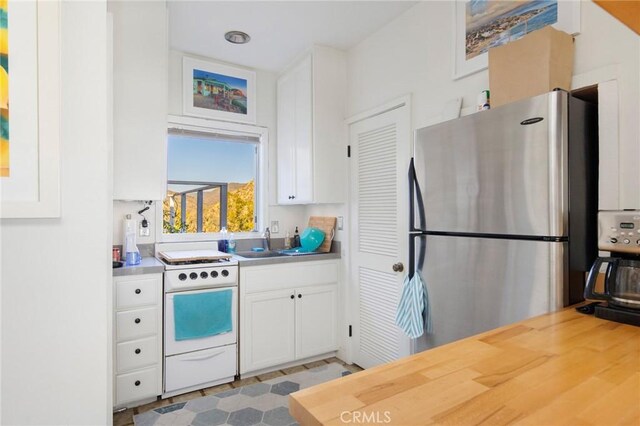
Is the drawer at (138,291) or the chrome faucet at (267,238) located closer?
the drawer at (138,291)

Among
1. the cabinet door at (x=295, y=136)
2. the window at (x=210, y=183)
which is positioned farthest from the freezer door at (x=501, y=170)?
the window at (x=210, y=183)

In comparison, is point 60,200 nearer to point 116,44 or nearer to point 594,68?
point 116,44

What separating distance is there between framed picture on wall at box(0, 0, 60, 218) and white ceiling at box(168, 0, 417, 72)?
4.86 ft

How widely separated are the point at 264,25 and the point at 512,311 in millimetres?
2500

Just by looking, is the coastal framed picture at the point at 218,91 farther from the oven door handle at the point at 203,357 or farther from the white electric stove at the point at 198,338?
the oven door handle at the point at 203,357

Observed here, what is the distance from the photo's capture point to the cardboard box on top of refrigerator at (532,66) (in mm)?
1410

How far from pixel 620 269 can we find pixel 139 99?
8.94ft

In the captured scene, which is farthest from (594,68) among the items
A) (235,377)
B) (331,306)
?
(235,377)

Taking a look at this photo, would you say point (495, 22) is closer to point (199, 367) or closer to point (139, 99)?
point (139, 99)

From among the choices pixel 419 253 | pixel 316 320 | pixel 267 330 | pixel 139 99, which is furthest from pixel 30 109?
pixel 316 320

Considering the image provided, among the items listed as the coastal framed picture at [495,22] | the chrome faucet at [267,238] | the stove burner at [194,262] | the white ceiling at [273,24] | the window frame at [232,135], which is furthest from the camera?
the chrome faucet at [267,238]

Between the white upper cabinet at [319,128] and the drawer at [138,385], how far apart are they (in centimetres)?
170

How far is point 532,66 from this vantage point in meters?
1.43

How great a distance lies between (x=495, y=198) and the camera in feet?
4.50
